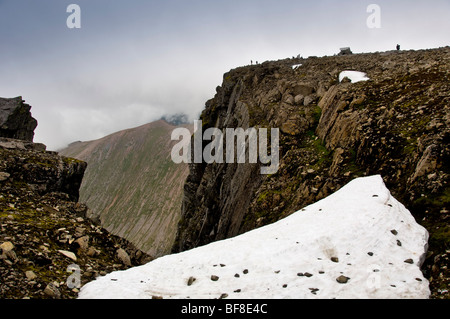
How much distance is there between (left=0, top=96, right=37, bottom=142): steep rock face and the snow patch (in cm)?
4029

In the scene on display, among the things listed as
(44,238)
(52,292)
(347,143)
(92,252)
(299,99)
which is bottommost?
(92,252)

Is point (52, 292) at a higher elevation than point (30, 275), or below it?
below

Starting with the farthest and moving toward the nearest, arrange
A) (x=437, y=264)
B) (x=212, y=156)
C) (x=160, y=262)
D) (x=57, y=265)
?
(x=212, y=156), (x=160, y=262), (x=57, y=265), (x=437, y=264)

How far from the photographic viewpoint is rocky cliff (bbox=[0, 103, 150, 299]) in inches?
418

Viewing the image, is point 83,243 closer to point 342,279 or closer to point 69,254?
point 69,254

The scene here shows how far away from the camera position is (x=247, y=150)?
35.1 metres

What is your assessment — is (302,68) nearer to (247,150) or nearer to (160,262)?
(247,150)

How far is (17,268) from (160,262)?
5.77m

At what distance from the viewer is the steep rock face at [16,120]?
3335 centimetres

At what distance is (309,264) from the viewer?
11.4 metres

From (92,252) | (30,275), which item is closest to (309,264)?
(92,252)

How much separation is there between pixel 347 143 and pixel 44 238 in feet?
72.5

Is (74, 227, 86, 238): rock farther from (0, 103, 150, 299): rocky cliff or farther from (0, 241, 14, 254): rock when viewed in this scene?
(0, 241, 14, 254): rock
